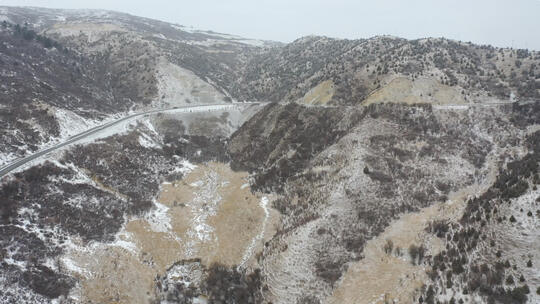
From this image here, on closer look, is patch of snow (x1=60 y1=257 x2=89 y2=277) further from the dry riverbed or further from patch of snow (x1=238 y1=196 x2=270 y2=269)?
patch of snow (x1=238 y1=196 x2=270 y2=269)

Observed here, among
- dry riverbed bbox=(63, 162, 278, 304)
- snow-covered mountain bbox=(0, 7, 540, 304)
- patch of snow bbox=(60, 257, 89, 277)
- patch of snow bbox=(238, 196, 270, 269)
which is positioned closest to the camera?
snow-covered mountain bbox=(0, 7, 540, 304)

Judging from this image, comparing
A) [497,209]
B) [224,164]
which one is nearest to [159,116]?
[224,164]

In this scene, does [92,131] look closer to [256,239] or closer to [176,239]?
[176,239]

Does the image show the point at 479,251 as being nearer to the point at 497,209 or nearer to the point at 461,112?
the point at 497,209

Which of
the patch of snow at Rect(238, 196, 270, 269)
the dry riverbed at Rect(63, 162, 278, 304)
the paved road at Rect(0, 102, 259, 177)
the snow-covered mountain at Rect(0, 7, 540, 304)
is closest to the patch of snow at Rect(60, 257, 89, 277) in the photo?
the dry riverbed at Rect(63, 162, 278, 304)

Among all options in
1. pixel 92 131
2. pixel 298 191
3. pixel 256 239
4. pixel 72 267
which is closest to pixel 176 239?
pixel 256 239

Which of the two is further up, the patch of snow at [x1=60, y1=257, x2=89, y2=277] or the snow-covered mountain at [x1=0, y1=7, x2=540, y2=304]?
the snow-covered mountain at [x1=0, y1=7, x2=540, y2=304]

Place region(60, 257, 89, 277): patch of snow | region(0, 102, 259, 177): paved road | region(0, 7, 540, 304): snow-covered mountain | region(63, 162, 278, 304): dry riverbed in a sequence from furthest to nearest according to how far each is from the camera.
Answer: region(0, 102, 259, 177): paved road < region(63, 162, 278, 304): dry riverbed < region(60, 257, 89, 277): patch of snow < region(0, 7, 540, 304): snow-covered mountain

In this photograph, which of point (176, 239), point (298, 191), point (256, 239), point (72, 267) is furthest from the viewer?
point (298, 191)

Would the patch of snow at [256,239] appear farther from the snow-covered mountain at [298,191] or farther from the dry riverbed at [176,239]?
the snow-covered mountain at [298,191]

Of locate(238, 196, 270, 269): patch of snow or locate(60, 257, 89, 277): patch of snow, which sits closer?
locate(60, 257, 89, 277): patch of snow

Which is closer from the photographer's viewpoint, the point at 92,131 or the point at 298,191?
the point at 298,191
